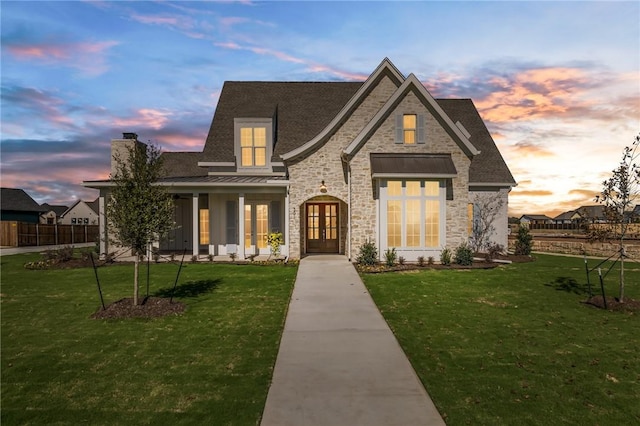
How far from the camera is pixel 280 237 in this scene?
1973 cm

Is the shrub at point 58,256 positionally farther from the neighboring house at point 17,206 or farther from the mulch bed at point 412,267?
the neighboring house at point 17,206

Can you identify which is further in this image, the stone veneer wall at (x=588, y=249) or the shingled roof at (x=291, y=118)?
the stone veneer wall at (x=588, y=249)

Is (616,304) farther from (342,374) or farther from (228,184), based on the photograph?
(228,184)

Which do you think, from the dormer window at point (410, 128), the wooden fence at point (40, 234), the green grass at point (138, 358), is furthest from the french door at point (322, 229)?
the wooden fence at point (40, 234)

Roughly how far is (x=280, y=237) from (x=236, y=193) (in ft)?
11.0

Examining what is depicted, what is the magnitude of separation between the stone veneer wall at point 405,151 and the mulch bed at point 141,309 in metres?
9.16

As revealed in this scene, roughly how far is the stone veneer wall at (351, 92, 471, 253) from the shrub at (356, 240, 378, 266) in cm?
Answer: 60

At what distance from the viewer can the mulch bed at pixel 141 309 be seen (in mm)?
10039

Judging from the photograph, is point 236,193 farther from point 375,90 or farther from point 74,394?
point 74,394

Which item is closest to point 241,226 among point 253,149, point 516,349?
point 253,149

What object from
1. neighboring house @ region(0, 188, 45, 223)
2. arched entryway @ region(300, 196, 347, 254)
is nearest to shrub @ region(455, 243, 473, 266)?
arched entryway @ region(300, 196, 347, 254)

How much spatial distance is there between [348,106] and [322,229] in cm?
652

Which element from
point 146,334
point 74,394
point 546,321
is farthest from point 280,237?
point 74,394

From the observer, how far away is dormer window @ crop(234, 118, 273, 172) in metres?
21.4
